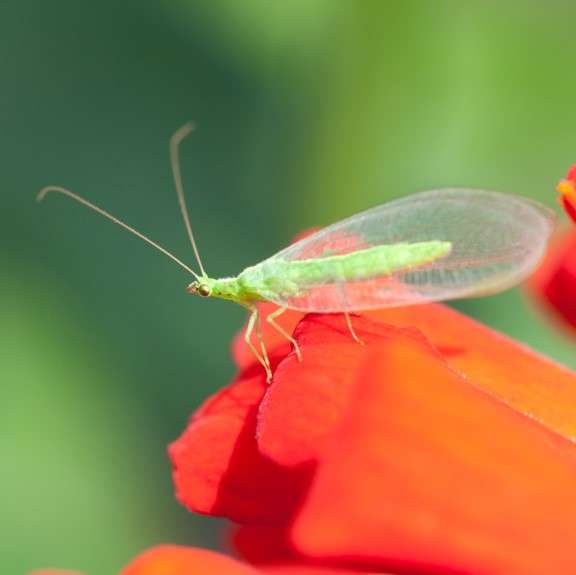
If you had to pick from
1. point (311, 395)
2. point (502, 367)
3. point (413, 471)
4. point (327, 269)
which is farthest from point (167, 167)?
point (413, 471)

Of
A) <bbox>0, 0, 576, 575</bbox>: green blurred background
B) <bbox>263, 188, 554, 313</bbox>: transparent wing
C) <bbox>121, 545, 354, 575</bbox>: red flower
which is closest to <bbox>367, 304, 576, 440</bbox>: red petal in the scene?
<bbox>263, 188, 554, 313</bbox>: transparent wing

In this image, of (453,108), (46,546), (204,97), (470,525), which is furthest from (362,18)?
(470,525)

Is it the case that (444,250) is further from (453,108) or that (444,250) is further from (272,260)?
(453,108)

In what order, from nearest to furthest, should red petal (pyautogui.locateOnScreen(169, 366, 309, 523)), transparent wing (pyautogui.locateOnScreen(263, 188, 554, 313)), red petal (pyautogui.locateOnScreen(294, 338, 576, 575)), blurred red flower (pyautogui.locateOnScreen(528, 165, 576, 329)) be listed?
1. red petal (pyautogui.locateOnScreen(294, 338, 576, 575))
2. red petal (pyautogui.locateOnScreen(169, 366, 309, 523))
3. transparent wing (pyautogui.locateOnScreen(263, 188, 554, 313))
4. blurred red flower (pyautogui.locateOnScreen(528, 165, 576, 329))

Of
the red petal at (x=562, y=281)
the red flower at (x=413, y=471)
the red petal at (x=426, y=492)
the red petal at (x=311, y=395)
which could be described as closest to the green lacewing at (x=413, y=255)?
the red petal at (x=562, y=281)

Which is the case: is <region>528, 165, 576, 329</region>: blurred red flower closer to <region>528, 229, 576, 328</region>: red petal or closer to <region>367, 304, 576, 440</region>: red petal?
<region>528, 229, 576, 328</region>: red petal

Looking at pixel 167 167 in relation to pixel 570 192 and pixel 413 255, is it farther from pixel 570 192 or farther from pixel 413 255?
pixel 570 192
